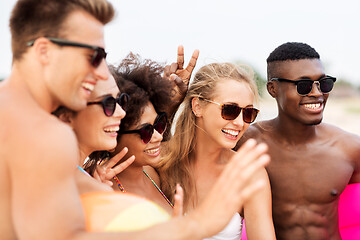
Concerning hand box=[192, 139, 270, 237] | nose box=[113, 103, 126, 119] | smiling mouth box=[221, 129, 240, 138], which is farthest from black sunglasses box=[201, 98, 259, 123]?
hand box=[192, 139, 270, 237]

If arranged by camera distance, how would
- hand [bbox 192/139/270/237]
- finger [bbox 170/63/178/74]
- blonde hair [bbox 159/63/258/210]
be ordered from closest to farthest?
hand [bbox 192/139/270/237], blonde hair [bbox 159/63/258/210], finger [bbox 170/63/178/74]

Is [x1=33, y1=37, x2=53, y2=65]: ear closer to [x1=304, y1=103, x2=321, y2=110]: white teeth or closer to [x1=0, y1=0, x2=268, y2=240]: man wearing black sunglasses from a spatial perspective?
[x1=0, y1=0, x2=268, y2=240]: man wearing black sunglasses

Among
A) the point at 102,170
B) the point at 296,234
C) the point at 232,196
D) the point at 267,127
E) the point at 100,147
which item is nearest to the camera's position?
the point at 232,196

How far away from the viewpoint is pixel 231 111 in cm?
362

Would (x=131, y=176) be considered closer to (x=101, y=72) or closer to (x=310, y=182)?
(x=101, y=72)

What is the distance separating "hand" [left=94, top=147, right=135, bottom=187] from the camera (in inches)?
120

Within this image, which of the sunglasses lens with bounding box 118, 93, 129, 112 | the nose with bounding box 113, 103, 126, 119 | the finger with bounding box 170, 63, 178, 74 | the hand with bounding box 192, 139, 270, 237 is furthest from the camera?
the finger with bounding box 170, 63, 178, 74

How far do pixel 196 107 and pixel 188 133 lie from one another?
0.28m

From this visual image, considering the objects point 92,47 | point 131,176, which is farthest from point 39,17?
point 131,176

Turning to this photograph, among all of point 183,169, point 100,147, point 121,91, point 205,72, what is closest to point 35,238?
point 100,147

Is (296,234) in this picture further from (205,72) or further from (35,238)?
(35,238)

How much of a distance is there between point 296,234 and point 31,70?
337 centimetres

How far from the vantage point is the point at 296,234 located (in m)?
4.23

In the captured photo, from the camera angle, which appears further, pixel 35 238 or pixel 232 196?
pixel 232 196
